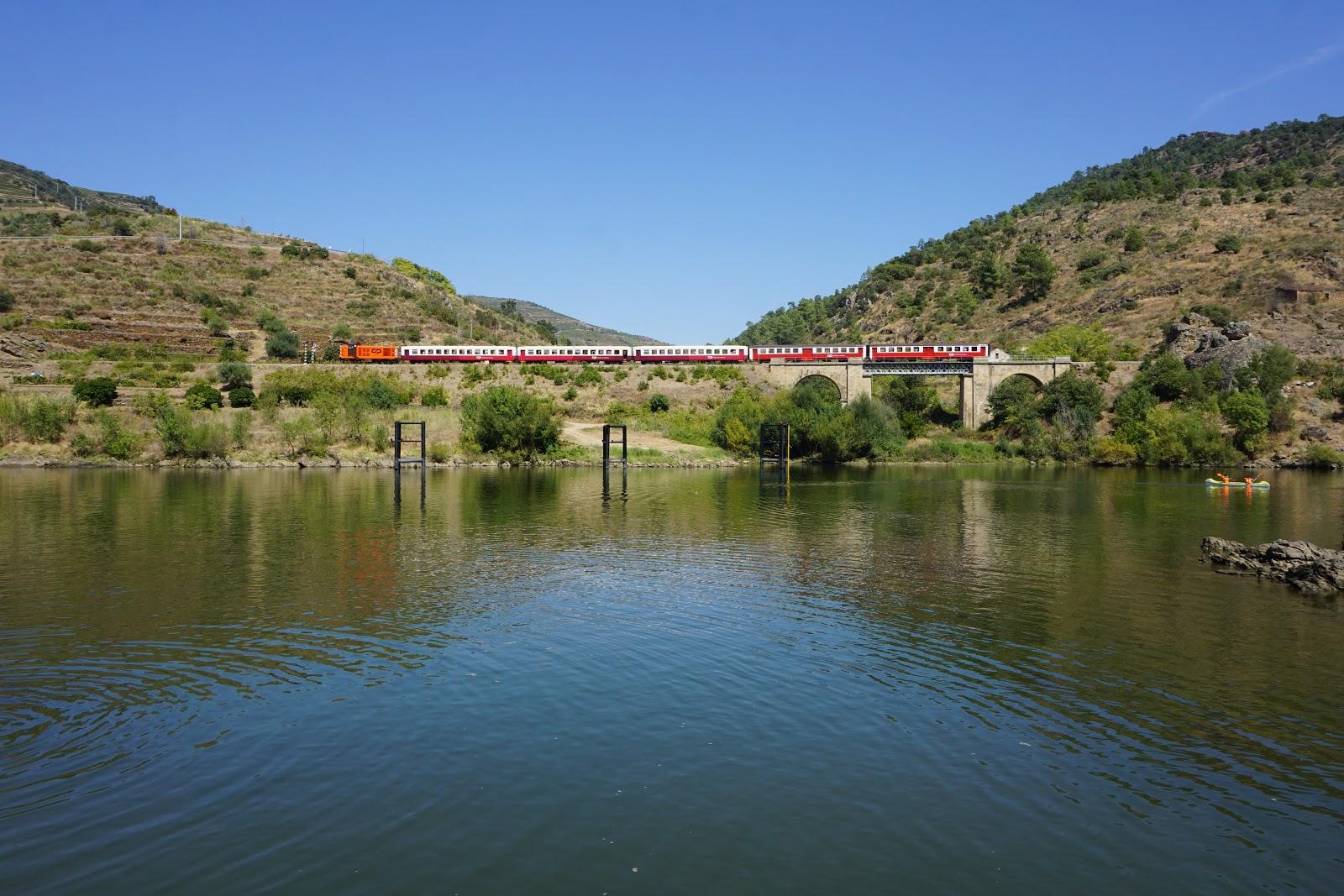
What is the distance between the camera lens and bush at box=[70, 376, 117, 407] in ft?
246

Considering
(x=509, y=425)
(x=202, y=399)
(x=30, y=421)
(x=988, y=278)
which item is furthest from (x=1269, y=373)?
(x=30, y=421)

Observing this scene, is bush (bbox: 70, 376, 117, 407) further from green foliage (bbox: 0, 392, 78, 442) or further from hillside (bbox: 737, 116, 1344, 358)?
hillside (bbox: 737, 116, 1344, 358)

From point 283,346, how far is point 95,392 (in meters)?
26.2

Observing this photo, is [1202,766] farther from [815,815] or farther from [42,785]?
[42,785]

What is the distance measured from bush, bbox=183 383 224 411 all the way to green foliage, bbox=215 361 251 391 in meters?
4.70

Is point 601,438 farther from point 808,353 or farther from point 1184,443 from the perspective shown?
point 1184,443

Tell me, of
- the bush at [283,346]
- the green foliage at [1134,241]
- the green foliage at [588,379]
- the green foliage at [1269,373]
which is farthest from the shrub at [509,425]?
the green foliage at [1134,241]

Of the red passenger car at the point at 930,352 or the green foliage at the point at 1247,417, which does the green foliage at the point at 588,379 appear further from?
the green foliage at the point at 1247,417

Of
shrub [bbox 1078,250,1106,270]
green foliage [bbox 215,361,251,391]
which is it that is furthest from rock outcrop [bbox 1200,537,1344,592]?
shrub [bbox 1078,250,1106,270]

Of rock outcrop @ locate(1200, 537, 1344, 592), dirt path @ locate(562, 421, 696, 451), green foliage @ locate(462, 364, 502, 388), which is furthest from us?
green foliage @ locate(462, 364, 502, 388)

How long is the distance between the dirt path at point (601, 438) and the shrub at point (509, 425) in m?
4.27

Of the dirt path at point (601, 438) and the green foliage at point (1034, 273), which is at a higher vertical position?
the green foliage at point (1034, 273)

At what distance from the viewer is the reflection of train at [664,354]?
9612cm

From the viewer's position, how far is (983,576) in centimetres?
2619
